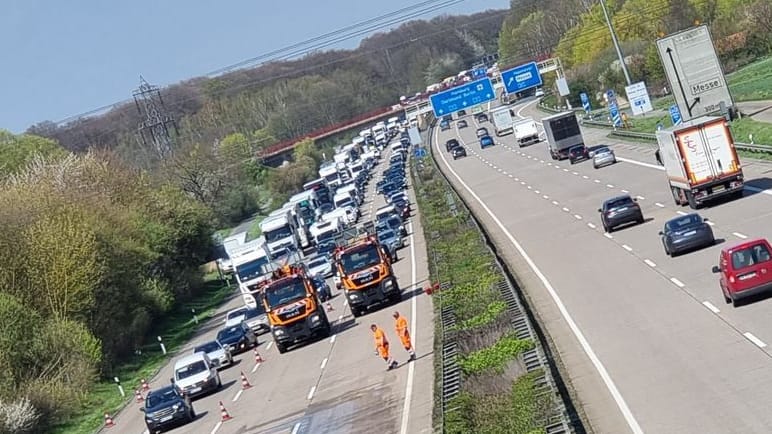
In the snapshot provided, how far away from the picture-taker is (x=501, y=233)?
5738 cm

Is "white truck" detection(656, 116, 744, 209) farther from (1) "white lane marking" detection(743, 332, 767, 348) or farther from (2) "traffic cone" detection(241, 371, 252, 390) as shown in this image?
(1) "white lane marking" detection(743, 332, 767, 348)

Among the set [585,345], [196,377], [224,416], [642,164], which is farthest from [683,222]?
[642,164]

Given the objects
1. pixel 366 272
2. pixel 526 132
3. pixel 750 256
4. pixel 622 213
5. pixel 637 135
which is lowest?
pixel 637 135

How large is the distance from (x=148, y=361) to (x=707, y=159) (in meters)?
29.2

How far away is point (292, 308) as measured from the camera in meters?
42.9

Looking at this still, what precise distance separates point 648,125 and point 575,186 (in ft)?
83.1

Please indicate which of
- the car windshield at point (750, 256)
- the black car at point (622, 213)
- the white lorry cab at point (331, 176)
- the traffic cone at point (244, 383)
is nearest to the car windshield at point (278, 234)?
the black car at point (622, 213)

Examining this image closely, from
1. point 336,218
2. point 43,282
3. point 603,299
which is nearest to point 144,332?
point 43,282

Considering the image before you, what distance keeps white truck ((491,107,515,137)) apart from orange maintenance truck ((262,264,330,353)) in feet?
286

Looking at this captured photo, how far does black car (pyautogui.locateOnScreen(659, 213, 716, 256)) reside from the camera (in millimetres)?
34844

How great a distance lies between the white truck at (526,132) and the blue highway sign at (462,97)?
8.27 metres

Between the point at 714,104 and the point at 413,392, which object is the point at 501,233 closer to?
the point at 714,104

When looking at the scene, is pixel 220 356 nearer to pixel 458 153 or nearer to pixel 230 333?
pixel 230 333

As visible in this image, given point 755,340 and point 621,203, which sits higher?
point 621,203
